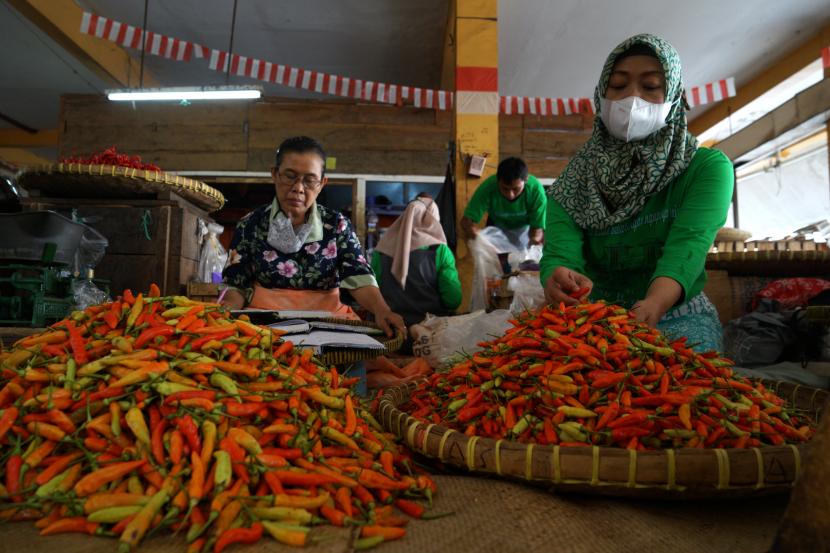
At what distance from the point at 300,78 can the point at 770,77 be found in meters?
6.89

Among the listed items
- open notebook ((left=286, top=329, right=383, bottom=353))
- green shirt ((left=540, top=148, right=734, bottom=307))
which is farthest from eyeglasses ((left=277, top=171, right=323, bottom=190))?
green shirt ((left=540, top=148, right=734, bottom=307))

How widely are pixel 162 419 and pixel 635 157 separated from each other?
1789 millimetres

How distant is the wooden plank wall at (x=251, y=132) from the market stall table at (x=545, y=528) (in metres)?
6.67

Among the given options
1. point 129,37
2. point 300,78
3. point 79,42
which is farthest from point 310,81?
point 79,42

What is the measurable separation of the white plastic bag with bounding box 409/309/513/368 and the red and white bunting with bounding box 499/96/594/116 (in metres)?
4.64

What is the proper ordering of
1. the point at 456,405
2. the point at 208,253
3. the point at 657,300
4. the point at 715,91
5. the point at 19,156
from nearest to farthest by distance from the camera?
1. the point at 456,405
2. the point at 657,300
3. the point at 208,253
4. the point at 715,91
5. the point at 19,156

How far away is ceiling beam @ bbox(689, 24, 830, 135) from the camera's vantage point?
6.88m

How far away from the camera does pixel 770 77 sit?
7723 millimetres

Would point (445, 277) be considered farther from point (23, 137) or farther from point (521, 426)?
point (23, 137)

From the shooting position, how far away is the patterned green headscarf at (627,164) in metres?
1.86

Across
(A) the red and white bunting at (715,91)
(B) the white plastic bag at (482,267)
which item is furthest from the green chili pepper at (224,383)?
(A) the red and white bunting at (715,91)

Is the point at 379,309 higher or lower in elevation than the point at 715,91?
lower

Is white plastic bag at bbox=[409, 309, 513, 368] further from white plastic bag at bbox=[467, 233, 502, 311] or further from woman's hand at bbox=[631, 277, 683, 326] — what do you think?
white plastic bag at bbox=[467, 233, 502, 311]

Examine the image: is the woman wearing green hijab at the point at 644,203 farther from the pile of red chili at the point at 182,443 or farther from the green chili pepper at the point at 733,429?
the pile of red chili at the point at 182,443
